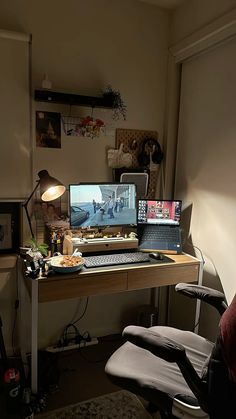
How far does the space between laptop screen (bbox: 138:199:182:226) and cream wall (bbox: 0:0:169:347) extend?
1.17 ft

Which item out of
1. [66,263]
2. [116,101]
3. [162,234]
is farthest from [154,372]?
[116,101]

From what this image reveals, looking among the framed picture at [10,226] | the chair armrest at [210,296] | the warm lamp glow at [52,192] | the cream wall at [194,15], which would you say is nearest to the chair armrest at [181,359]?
the chair armrest at [210,296]

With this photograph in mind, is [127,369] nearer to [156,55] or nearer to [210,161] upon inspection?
[210,161]

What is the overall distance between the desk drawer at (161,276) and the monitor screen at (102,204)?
426mm

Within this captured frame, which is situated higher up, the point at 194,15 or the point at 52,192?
the point at 194,15

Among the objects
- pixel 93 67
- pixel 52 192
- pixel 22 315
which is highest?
pixel 93 67

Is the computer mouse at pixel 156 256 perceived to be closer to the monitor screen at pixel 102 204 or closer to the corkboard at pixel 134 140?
the monitor screen at pixel 102 204

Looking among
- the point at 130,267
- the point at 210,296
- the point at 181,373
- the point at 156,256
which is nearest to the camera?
the point at 181,373

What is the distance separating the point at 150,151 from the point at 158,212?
514 mm

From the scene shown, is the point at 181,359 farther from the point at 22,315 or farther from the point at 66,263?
the point at 22,315

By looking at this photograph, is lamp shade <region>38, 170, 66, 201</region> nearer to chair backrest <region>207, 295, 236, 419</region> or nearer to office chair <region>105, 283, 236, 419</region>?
office chair <region>105, 283, 236, 419</region>

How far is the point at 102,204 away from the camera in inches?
86.0

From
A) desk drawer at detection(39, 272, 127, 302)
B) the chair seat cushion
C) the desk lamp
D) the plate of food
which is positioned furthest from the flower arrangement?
the chair seat cushion

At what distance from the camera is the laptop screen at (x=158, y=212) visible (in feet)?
7.66
